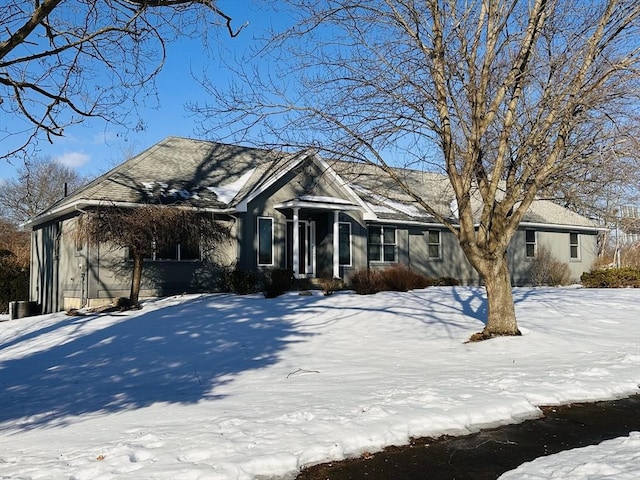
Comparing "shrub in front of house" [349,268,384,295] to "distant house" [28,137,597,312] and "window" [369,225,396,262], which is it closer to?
"distant house" [28,137,597,312]

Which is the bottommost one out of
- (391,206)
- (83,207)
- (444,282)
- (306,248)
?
(444,282)

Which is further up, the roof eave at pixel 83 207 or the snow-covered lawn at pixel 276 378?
the roof eave at pixel 83 207

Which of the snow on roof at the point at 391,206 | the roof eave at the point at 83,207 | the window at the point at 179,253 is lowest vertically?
the window at the point at 179,253

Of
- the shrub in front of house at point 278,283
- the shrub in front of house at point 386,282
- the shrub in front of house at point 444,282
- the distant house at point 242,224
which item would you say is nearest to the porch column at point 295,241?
the distant house at point 242,224

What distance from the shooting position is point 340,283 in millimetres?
21359

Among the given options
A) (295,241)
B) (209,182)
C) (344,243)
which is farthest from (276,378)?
(344,243)

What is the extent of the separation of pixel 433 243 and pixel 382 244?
3.27 m

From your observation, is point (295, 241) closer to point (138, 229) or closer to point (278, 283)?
point (278, 283)

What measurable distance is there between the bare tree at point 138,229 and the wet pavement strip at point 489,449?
502 inches

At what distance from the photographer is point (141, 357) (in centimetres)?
1211

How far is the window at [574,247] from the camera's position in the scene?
3281 cm

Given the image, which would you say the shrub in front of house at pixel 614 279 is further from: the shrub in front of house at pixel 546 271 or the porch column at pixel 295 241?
the porch column at pixel 295 241

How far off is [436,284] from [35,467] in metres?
20.2

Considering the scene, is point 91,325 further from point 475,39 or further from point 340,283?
point 475,39
